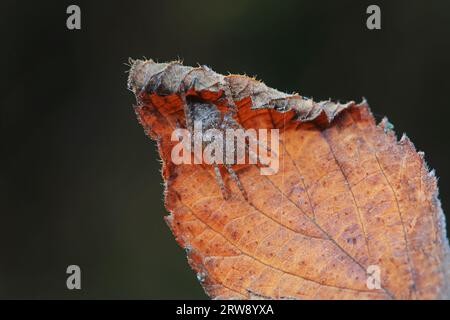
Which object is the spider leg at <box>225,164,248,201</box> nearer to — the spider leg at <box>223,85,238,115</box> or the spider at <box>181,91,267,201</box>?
the spider at <box>181,91,267,201</box>

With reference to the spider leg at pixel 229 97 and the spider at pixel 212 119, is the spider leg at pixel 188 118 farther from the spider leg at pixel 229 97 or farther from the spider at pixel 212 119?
the spider leg at pixel 229 97

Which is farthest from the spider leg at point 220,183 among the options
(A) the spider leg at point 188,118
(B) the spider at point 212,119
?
(A) the spider leg at point 188,118

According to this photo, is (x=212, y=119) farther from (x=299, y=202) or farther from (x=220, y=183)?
(x=299, y=202)

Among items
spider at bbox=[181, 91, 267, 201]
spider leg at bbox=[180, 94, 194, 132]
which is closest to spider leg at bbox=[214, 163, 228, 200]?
spider at bbox=[181, 91, 267, 201]

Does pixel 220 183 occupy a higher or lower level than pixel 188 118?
lower

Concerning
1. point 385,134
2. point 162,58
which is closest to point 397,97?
point 162,58

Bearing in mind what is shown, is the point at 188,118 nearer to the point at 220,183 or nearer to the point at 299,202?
the point at 220,183

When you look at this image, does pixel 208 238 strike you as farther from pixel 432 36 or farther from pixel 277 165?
pixel 432 36


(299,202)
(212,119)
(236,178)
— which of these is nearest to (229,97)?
(212,119)

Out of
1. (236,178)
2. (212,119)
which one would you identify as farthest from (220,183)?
(212,119)
